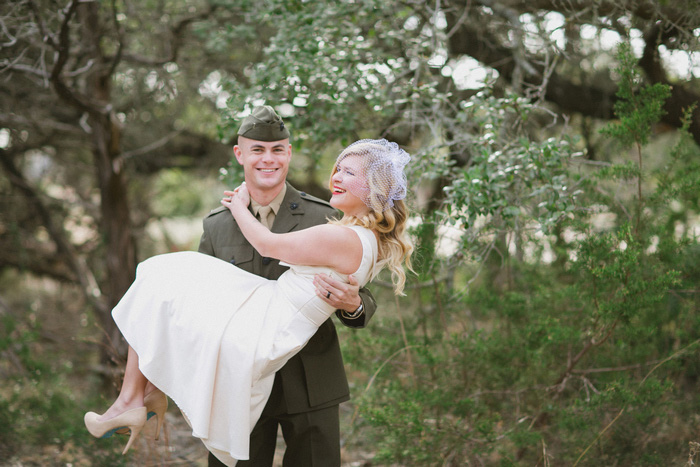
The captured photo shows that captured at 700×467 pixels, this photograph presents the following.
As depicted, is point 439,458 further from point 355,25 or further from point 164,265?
point 355,25

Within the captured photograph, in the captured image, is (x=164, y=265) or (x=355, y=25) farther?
(x=355, y=25)

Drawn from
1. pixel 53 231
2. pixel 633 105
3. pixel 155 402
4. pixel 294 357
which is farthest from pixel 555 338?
pixel 53 231

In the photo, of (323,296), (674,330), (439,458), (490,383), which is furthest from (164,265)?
(674,330)

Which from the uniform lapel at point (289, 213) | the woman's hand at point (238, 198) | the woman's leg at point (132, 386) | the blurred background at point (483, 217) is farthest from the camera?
the blurred background at point (483, 217)

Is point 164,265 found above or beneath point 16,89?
above

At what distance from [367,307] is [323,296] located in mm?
280

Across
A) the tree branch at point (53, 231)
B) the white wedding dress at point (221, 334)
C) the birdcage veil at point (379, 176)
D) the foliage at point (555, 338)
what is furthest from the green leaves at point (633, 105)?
the tree branch at point (53, 231)

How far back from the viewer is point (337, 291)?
2.56 meters

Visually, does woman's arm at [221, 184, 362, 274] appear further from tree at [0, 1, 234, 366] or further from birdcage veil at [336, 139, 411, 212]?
tree at [0, 1, 234, 366]

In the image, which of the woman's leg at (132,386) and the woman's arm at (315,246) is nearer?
the woman's arm at (315,246)

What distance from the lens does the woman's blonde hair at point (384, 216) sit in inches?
107

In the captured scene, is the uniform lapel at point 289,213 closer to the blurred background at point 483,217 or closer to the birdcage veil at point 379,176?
the birdcage veil at point 379,176

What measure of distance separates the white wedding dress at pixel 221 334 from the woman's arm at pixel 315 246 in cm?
4

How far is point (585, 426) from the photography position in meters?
3.86
